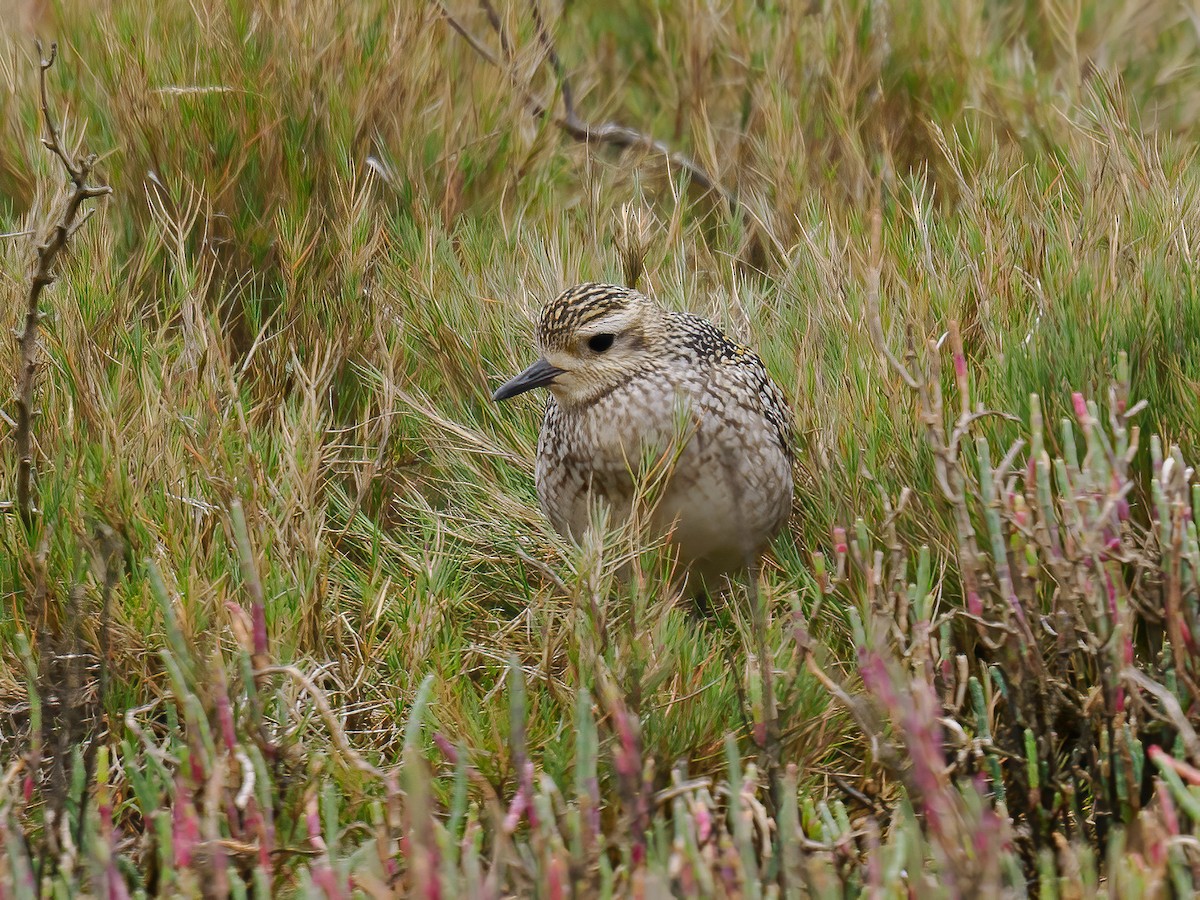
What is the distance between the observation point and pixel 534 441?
4.38 meters

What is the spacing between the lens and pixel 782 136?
5203 mm

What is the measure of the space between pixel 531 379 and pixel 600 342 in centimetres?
19

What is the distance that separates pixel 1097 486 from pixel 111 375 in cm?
254

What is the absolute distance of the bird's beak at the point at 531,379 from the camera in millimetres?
3801

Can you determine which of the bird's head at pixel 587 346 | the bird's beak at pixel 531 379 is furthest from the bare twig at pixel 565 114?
the bird's beak at pixel 531 379

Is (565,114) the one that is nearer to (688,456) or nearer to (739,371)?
(739,371)

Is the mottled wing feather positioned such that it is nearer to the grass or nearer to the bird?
the bird

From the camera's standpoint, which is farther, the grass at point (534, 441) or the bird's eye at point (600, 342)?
the bird's eye at point (600, 342)

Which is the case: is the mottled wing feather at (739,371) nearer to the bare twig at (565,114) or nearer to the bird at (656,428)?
the bird at (656,428)

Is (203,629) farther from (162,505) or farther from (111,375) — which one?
(111,375)

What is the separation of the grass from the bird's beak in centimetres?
37

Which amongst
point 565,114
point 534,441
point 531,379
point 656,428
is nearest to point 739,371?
point 656,428

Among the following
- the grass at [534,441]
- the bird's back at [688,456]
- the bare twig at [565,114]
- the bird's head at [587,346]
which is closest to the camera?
the grass at [534,441]

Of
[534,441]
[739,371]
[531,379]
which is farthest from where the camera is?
[534,441]
